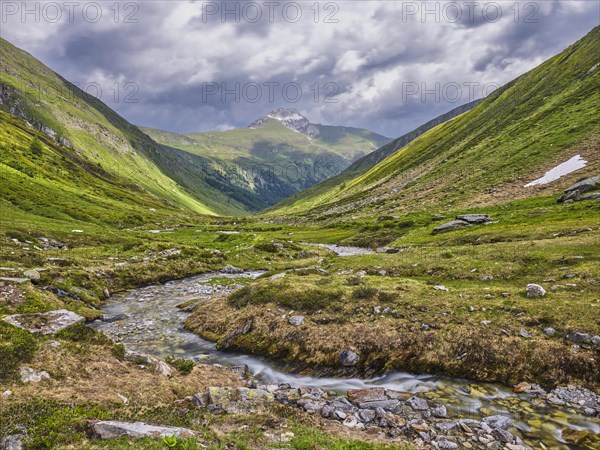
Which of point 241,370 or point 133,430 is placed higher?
point 133,430

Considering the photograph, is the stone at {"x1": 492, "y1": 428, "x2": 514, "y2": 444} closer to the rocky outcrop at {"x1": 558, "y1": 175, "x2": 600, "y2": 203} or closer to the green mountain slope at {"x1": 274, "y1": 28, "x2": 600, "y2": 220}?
the rocky outcrop at {"x1": 558, "y1": 175, "x2": 600, "y2": 203}

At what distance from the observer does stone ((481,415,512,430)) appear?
11.7m

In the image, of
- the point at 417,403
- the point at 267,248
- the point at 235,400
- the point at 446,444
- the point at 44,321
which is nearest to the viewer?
the point at 446,444

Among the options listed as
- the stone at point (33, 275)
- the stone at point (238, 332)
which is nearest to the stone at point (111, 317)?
the stone at point (33, 275)

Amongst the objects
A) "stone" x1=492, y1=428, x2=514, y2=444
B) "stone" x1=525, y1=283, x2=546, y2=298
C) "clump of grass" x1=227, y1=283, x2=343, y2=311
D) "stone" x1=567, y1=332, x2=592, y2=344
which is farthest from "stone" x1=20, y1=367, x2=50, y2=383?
"stone" x1=525, y1=283, x2=546, y2=298

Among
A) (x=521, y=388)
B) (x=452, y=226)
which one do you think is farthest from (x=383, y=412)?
(x=452, y=226)

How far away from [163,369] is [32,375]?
15.8 feet

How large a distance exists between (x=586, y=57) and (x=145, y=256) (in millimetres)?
189956

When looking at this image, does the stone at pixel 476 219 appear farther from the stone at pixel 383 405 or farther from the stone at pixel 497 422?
the stone at pixel 383 405

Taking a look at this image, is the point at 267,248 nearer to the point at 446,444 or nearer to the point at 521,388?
the point at 521,388

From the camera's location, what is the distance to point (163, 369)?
15797 mm

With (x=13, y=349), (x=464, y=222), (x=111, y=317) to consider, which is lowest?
(x=111, y=317)

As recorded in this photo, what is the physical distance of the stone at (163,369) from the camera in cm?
1554

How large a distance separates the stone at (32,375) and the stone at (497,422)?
15.7 m
